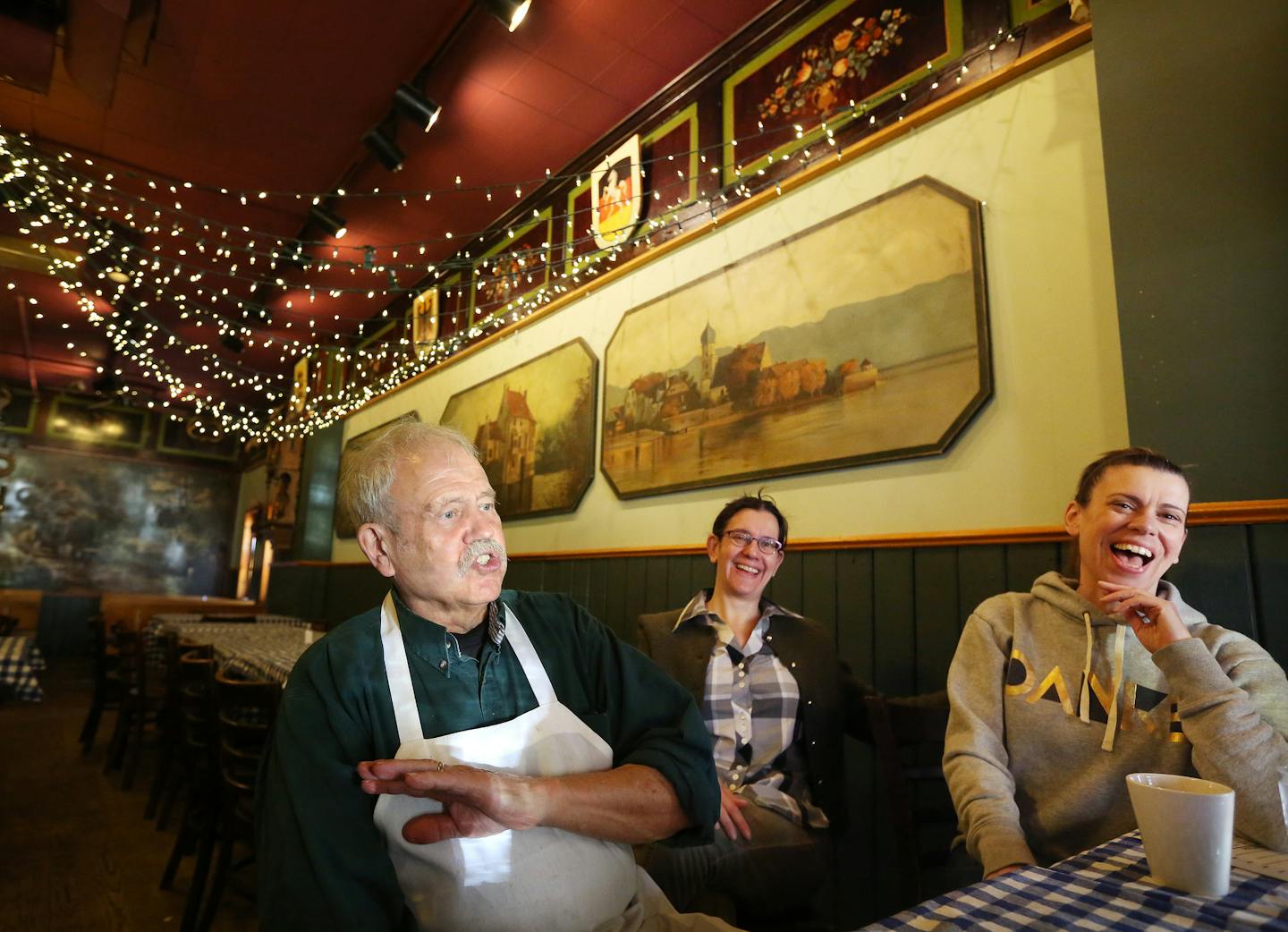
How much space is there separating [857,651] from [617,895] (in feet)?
6.32

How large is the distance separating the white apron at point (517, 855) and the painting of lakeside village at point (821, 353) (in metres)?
2.08

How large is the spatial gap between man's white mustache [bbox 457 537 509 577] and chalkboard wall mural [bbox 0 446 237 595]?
15.1 metres

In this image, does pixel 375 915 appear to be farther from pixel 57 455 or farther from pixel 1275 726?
pixel 57 455

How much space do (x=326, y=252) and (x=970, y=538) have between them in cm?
625

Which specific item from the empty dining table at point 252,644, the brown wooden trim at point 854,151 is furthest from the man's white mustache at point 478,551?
the brown wooden trim at point 854,151

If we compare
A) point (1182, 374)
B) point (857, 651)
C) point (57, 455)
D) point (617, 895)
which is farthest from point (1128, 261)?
point (57, 455)

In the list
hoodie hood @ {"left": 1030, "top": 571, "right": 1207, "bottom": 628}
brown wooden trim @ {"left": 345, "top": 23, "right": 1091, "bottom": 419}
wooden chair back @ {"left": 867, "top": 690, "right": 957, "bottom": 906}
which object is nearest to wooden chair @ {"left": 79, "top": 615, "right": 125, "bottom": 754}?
brown wooden trim @ {"left": 345, "top": 23, "right": 1091, "bottom": 419}

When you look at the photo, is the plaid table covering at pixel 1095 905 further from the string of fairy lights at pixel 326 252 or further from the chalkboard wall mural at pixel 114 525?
the chalkboard wall mural at pixel 114 525

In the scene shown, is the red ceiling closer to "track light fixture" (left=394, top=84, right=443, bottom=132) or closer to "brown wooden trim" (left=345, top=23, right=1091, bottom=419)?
"track light fixture" (left=394, top=84, right=443, bottom=132)

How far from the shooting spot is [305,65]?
4484mm

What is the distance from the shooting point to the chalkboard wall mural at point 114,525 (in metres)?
12.3

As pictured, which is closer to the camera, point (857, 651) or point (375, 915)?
point (375, 915)

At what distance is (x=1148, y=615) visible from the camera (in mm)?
1347

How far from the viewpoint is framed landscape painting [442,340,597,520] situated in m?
4.82
